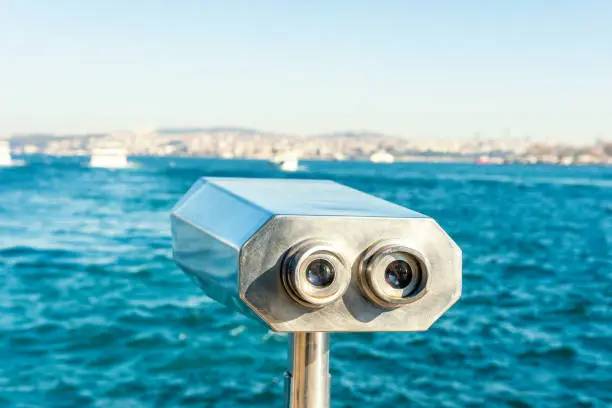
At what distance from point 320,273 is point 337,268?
0.06 ft

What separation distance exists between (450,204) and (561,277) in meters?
27.5

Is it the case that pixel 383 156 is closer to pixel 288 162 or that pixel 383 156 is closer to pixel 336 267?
pixel 288 162

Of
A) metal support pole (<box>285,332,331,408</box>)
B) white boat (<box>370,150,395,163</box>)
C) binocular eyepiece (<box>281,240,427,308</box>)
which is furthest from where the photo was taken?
white boat (<box>370,150,395,163</box>)

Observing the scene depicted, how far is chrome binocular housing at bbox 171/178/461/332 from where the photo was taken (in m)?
0.83

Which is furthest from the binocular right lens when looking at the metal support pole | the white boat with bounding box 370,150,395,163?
the white boat with bounding box 370,150,395,163

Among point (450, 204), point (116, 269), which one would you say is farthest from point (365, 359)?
point (450, 204)

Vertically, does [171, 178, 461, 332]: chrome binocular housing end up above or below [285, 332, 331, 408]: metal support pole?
above

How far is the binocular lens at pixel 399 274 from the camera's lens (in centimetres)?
85

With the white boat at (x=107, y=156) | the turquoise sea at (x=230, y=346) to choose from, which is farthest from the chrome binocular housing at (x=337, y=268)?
the white boat at (x=107, y=156)

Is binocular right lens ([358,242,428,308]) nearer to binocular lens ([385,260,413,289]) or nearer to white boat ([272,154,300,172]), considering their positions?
binocular lens ([385,260,413,289])

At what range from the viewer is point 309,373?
98 cm

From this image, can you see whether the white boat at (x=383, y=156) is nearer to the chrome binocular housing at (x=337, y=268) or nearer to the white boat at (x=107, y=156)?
the white boat at (x=107, y=156)

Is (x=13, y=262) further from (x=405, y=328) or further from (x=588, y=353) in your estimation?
(x=405, y=328)

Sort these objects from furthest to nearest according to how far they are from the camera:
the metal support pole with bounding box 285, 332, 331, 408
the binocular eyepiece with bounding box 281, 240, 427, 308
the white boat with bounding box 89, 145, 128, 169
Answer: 1. the white boat with bounding box 89, 145, 128, 169
2. the metal support pole with bounding box 285, 332, 331, 408
3. the binocular eyepiece with bounding box 281, 240, 427, 308
